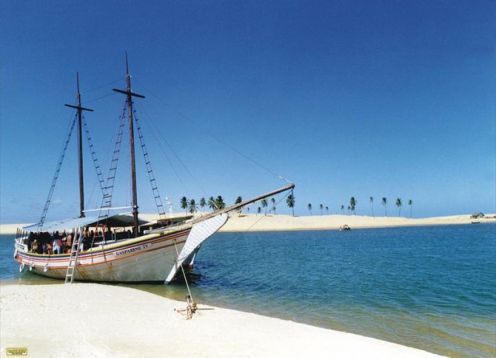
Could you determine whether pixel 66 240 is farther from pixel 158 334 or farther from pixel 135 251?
pixel 158 334

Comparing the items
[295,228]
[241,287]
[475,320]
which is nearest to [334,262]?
[241,287]

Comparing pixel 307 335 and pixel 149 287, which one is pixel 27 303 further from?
pixel 307 335

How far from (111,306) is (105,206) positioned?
45.7 feet

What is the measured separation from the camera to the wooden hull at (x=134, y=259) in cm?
2419

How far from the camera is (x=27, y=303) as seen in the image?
16.8m

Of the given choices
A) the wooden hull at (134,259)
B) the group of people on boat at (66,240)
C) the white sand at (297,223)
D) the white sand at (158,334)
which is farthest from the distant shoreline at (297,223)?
the white sand at (158,334)

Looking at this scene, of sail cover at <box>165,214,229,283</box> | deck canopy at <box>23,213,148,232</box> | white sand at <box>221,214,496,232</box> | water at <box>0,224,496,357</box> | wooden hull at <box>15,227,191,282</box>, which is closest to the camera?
water at <box>0,224,496,357</box>

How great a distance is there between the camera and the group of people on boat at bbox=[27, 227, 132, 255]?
27.6 m

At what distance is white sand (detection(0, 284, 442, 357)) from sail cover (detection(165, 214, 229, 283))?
7170 millimetres

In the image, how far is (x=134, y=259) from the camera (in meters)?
24.5

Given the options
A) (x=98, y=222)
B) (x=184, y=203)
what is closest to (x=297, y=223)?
(x=184, y=203)

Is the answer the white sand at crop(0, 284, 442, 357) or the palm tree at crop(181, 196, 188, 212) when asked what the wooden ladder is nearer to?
the white sand at crop(0, 284, 442, 357)

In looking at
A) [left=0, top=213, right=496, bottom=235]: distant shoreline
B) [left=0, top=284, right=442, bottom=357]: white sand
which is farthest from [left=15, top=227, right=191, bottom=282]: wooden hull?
[left=0, top=213, right=496, bottom=235]: distant shoreline

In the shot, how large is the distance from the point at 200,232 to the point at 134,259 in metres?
5.27
